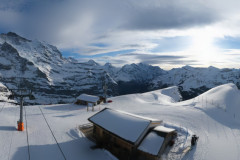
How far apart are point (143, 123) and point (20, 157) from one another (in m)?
11.6

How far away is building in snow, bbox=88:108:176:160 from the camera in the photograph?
585 inches

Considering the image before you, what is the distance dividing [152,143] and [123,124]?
11.3ft

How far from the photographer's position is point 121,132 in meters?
15.6

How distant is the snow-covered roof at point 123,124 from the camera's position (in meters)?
15.2

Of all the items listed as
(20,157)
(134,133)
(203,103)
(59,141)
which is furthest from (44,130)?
(203,103)

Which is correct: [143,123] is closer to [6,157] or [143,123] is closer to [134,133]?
[134,133]

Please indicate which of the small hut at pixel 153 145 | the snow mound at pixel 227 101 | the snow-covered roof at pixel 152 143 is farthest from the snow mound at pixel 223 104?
the snow-covered roof at pixel 152 143

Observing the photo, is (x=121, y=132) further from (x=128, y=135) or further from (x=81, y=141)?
(x=81, y=141)

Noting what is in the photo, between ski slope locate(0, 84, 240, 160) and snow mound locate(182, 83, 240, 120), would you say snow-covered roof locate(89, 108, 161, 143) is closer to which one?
ski slope locate(0, 84, 240, 160)

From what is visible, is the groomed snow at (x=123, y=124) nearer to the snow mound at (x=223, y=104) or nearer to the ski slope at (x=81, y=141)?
the ski slope at (x=81, y=141)

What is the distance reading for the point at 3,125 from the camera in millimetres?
19672

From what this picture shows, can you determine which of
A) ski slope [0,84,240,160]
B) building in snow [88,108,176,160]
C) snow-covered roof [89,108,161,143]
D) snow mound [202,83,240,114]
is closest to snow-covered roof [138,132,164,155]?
building in snow [88,108,176,160]

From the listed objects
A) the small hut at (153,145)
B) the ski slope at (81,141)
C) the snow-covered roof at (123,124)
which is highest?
the snow-covered roof at (123,124)

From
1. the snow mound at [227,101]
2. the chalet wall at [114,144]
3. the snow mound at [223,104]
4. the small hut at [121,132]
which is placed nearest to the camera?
the small hut at [121,132]
